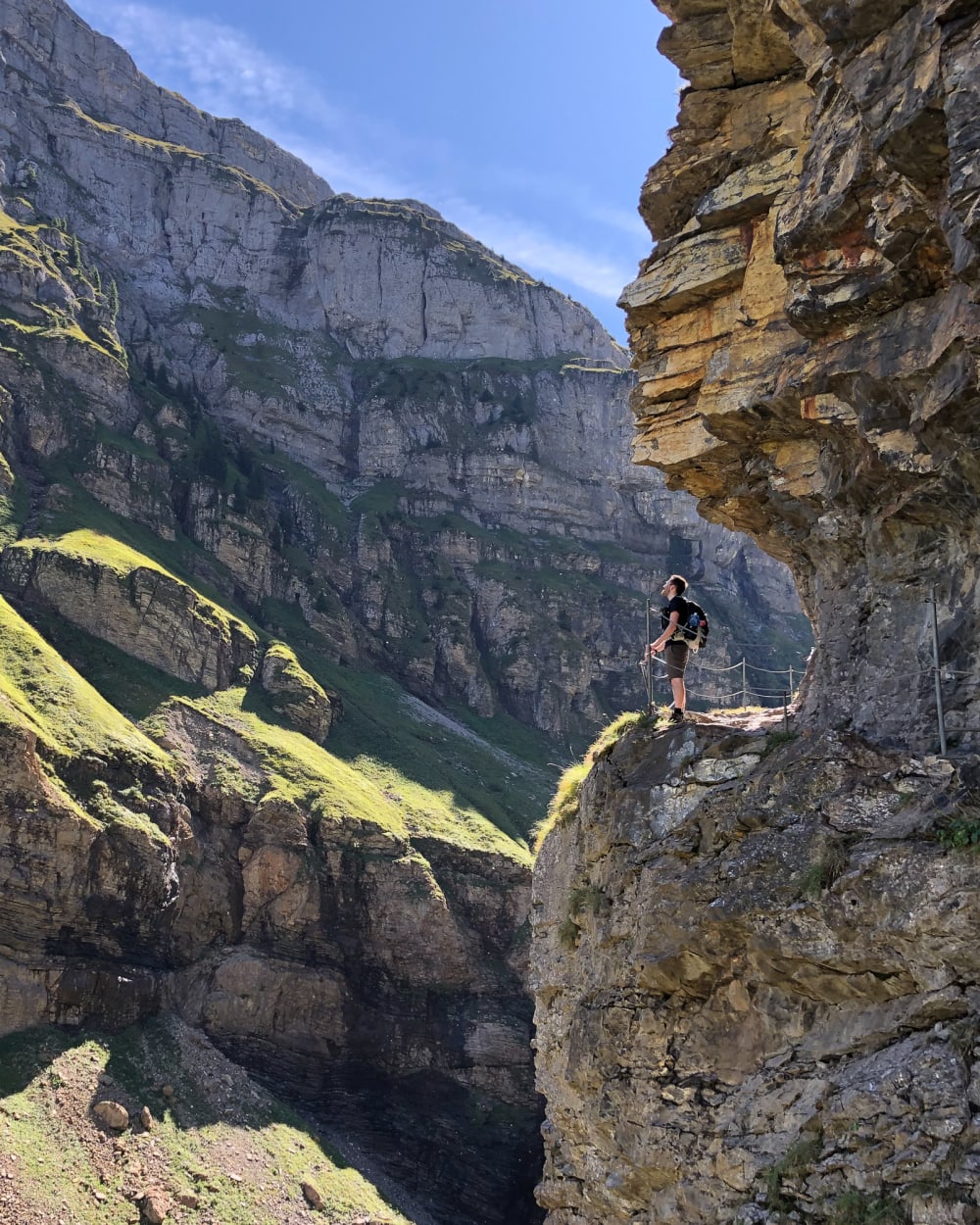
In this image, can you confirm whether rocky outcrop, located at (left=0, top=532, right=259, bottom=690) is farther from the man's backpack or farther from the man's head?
the man's backpack

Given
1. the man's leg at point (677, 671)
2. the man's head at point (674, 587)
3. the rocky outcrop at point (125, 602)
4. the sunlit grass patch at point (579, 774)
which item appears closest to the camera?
the man's leg at point (677, 671)

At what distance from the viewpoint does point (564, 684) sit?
456ft

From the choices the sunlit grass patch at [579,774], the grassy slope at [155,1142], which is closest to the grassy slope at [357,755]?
the grassy slope at [155,1142]

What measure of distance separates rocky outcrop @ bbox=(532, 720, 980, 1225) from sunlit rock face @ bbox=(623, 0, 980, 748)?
1.72 meters

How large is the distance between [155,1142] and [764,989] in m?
50.4

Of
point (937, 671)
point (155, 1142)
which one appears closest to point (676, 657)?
point (937, 671)

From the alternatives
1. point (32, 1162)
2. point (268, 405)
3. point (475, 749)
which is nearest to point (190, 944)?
point (32, 1162)

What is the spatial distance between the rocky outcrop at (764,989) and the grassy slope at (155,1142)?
40588 millimetres

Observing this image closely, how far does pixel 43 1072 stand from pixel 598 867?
163 feet

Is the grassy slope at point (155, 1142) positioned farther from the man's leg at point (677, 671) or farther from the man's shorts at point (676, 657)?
the man's shorts at point (676, 657)

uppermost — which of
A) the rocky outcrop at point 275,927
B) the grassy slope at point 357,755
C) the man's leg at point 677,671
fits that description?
the man's leg at point 677,671

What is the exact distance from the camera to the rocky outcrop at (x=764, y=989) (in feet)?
35.7

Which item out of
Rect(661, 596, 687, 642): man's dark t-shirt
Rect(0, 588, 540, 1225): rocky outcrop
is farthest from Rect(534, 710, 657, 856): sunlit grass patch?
Rect(0, 588, 540, 1225): rocky outcrop

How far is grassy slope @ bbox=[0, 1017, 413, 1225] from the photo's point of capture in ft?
160
